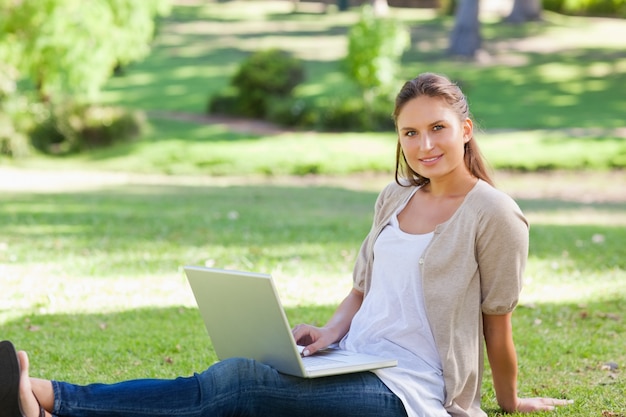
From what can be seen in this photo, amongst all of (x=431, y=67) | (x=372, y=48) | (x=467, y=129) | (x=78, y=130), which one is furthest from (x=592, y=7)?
(x=467, y=129)

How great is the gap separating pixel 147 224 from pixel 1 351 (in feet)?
22.1

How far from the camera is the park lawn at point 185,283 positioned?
5.02 m

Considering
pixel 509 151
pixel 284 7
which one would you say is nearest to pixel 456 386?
pixel 509 151

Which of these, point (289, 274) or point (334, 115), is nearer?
point (289, 274)

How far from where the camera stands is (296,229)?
9578 mm

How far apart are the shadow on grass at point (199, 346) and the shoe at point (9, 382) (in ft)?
5.53

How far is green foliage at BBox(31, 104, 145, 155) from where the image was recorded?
20828 mm

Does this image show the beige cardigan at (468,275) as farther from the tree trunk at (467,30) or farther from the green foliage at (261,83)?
the tree trunk at (467,30)

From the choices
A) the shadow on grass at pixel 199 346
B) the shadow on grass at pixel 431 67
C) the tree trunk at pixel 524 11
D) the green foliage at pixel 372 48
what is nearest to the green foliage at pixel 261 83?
the shadow on grass at pixel 431 67

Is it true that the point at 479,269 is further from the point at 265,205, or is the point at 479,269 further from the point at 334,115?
the point at 334,115

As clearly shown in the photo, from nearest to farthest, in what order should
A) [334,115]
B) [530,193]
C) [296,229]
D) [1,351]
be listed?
[1,351] < [296,229] < [530,193] < [334,115]

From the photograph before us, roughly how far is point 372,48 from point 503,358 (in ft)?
60.9

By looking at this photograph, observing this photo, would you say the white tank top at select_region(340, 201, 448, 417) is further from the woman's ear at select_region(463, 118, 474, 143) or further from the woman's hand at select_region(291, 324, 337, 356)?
the woman's ear at select_region(463, 118, 474, 143)

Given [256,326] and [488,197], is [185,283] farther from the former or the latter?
[488,197]
